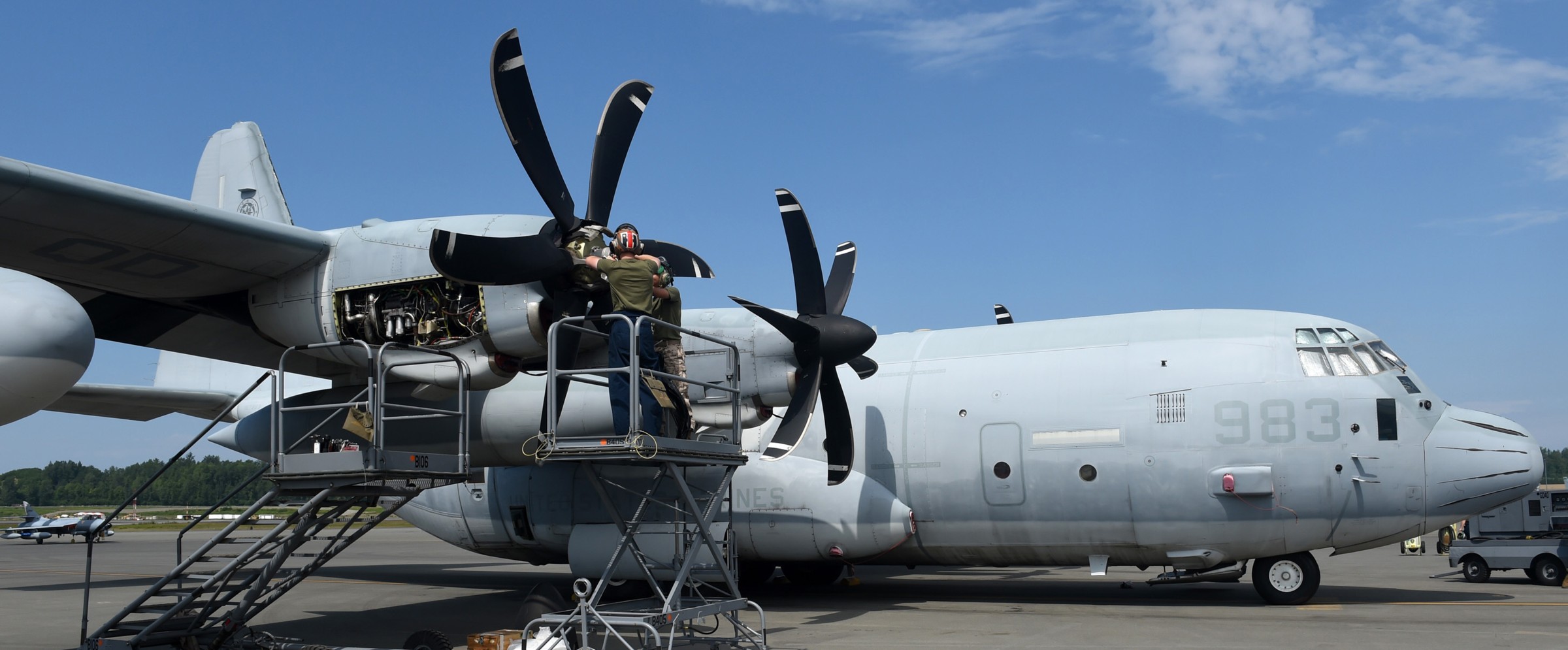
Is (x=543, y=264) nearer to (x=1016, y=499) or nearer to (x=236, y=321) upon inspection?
(x=236, y=321)

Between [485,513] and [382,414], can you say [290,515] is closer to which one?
[382,414]

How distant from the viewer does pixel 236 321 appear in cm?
1233

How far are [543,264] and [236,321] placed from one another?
431 cm

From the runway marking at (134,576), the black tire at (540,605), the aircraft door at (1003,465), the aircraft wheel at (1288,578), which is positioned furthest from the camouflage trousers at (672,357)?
the runway marking at (134,576)

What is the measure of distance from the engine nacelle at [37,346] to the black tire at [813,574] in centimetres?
1114

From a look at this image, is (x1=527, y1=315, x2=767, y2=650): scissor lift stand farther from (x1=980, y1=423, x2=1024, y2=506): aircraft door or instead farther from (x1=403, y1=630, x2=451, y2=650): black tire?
(x1=980, y1=423, x2=1024, y2=506): aircraft door

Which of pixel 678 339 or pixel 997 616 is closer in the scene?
pixel 678 339

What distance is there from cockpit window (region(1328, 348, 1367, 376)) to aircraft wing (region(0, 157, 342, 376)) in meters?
11.6

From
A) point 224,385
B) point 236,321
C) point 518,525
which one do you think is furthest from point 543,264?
point 224,385

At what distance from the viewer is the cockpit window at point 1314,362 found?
13.4 meters

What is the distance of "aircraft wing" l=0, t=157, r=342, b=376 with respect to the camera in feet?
31.1

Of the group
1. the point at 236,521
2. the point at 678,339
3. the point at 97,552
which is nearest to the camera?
the point at 236,521

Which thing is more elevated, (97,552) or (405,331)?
(405,331)

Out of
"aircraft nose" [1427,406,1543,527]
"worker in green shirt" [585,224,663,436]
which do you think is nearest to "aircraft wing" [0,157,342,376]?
"worker in green shirt" [585,224,663,436]
